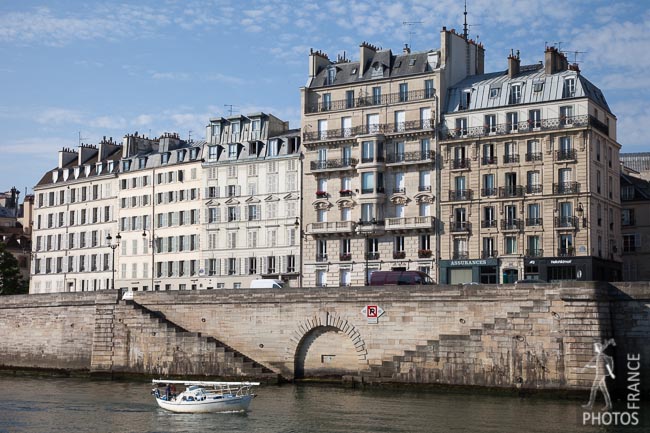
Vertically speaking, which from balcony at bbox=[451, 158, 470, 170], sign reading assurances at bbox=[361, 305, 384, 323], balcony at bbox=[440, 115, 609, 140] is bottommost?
sign reading assurances at bbox=[361, 305, 384, 323]

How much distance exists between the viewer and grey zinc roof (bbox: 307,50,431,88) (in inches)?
3172

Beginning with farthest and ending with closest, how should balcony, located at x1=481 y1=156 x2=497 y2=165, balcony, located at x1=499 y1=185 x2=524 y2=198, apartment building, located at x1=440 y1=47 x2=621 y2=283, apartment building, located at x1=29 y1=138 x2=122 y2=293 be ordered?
apartment building, located at x1=29 y1=138 x2=122 y2=293 < balcony, located at x1=481 y1=156 x2=497 y2=165 < balcony, located at x1=499 y1=185 x2=524 y2=198 < apartment building, located at x1=440 y1=47 x2=621 y2=283

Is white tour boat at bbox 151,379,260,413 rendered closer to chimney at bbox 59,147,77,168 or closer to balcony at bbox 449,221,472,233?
balcony at bbox 449,221,472,233

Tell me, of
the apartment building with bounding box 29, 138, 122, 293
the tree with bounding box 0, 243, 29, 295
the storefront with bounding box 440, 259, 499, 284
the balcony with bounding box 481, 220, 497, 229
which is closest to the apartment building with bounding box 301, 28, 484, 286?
the storefront with bounding box 440, 259, 499, 284

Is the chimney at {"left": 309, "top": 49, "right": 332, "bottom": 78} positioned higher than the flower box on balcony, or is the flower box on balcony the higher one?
the chimney at {"left": 309, "top": 49, "right": 332, "bottom": 78}

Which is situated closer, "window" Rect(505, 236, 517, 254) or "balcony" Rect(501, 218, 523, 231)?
"balcony" Rect(501, 218, 523, 231)

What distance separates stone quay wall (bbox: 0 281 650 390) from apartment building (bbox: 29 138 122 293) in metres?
20.6

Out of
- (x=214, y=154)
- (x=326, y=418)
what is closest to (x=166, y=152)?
(x=214, y=154)

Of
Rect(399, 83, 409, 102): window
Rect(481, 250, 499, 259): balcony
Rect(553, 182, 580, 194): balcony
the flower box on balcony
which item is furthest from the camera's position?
the flower box on balcony

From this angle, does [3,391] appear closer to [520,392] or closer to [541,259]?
[520,392]

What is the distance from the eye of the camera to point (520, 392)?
54.5 m

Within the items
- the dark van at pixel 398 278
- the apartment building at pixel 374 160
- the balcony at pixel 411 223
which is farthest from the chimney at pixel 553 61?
the dark van at pixel 398 278

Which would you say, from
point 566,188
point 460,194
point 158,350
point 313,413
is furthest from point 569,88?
point 313,413

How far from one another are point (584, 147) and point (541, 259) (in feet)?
26.8
